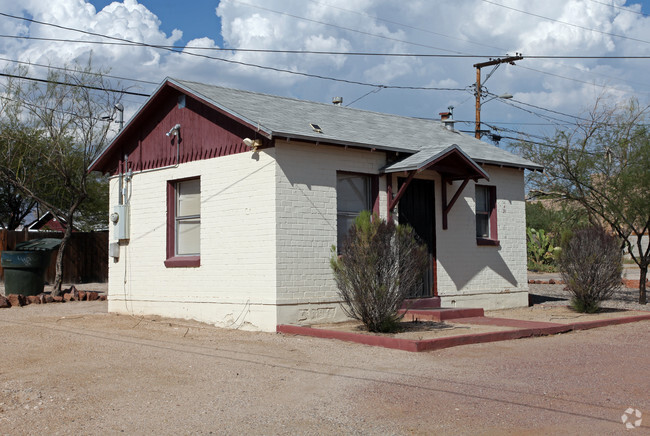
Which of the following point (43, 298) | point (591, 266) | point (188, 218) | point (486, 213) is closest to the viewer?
point (188, 218)

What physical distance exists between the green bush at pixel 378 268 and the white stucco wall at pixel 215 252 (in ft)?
5.32

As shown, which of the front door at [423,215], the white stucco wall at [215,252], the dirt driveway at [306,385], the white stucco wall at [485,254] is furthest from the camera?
the white stucco wall at [485,254]

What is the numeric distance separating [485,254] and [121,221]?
802 cm

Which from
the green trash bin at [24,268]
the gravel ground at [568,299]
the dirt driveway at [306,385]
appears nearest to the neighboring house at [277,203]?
the dirt driveway at [306,385]

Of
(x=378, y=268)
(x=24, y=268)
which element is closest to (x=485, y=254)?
(x=378, y=268)

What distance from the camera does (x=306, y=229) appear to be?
12508mm

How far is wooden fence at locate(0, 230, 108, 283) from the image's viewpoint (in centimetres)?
2469

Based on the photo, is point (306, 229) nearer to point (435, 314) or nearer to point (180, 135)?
point (435, 314)

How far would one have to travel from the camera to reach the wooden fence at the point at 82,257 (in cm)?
2469

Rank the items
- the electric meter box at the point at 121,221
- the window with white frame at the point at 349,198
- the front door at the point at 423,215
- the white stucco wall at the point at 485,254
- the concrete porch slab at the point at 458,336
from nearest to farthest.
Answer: the concrete porch slab at the point at 458,336, the window with white frame at the point at 349,198, the front door at the point at 423,215, the white stucco wall at the point at 485,254, the electric meter box at the point at 121,221

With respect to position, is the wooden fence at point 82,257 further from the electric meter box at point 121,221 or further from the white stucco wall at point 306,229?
the white stucco wall at point 306,229

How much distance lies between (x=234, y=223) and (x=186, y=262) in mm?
1525

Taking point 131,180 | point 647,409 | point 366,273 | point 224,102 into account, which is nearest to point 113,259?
point 131,180

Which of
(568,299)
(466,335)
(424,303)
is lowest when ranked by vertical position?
(466,335)
